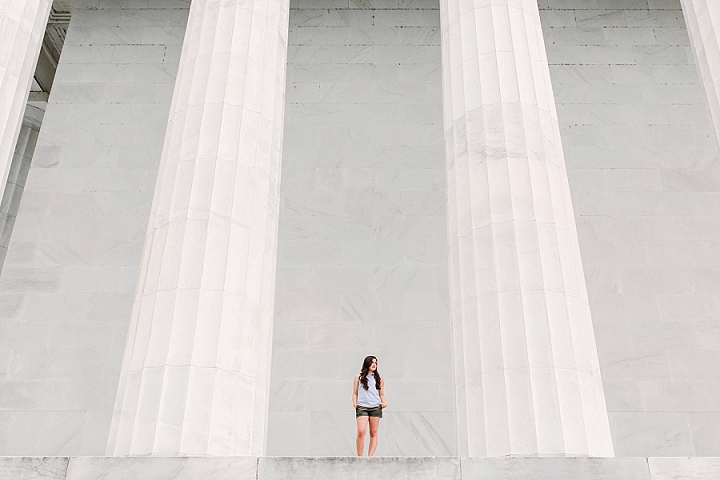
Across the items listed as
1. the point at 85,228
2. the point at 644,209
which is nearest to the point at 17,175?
the point at 85,228

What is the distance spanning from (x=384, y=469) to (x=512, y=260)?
5.54m

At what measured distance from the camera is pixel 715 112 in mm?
18828

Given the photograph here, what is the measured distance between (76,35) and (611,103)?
2263cm

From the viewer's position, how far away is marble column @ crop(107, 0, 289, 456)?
47.2 feet

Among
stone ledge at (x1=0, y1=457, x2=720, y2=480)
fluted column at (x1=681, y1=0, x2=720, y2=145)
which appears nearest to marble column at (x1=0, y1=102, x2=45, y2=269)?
stone ledge at (x1=0, y1=457, x2=720, y2=480)

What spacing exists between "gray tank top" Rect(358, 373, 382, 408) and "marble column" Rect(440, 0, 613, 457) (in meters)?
3.40

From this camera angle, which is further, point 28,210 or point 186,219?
point 28,210

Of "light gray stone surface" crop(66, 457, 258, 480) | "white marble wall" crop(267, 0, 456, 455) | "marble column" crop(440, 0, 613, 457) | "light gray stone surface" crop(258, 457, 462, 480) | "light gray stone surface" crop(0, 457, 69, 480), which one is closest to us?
"light gray stone surface" crop(258, 457, 462, 480)

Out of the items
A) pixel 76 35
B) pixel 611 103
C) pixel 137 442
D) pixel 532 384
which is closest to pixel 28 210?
pixel 76 35

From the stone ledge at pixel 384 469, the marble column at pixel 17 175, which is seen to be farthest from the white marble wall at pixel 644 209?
the marble column at pixel 17 175

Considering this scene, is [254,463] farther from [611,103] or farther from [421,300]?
[611,103]

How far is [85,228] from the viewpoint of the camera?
27.3 metres

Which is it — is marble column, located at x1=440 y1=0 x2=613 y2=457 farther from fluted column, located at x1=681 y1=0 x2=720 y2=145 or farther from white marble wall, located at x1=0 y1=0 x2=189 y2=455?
white marble wall, located at x1=0 y1=0 x2=189 y2=455

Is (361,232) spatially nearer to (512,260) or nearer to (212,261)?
(212,261)
